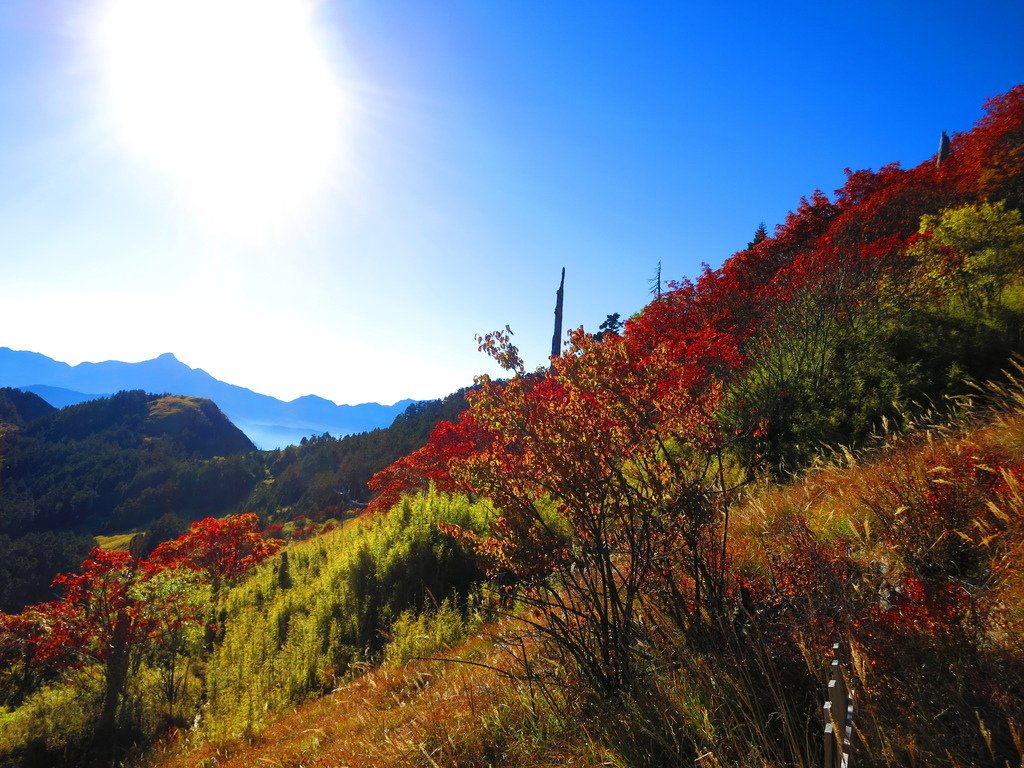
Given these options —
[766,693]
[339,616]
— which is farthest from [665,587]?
[339,616]

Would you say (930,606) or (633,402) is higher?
(633,402)

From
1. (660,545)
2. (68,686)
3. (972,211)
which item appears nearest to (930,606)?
(660,545)

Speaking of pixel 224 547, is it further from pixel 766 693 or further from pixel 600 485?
pixel 766 693

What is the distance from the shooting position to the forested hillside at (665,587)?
2178 millimetres

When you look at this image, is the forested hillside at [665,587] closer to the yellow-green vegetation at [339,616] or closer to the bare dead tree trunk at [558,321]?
the yellow-green vegetation at [339,616]

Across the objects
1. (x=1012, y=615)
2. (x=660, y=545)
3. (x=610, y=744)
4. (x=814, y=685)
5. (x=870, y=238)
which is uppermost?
(x=870, y=238)

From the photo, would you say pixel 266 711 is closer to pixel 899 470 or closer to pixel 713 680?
pixel 713 680

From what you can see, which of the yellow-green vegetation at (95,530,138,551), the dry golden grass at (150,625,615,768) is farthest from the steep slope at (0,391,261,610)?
the dry golden grass at (150,625,615,768)

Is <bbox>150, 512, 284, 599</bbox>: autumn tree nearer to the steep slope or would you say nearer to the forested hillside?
the forested hillside

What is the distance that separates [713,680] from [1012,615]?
142cm

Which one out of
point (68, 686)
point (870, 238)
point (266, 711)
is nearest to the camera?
point (266, 711)

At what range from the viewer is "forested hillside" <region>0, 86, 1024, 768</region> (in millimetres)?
2178

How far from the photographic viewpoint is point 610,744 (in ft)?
7.61

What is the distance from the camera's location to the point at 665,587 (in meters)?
3.22
